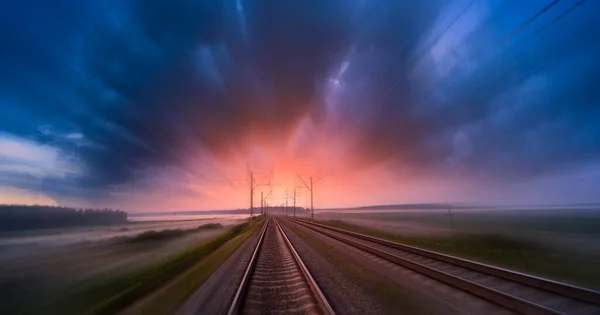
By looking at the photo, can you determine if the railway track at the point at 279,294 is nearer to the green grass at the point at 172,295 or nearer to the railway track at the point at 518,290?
the green grass at the point at 172,295

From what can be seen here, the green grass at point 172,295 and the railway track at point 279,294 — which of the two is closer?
the railway track at point 279,294

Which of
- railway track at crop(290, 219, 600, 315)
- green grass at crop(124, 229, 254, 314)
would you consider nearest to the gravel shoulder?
railway track at crop(290, 219, 600, 315)

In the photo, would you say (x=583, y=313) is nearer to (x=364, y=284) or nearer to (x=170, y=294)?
(x=364, y=284)

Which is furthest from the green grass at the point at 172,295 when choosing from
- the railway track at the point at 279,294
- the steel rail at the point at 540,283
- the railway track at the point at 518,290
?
the steel rail at the point at 540,283

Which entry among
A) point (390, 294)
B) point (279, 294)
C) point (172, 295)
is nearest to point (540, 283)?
Result: point (390, 294)

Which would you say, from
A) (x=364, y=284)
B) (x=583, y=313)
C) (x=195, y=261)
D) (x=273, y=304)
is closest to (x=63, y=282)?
(x=195, y=261)

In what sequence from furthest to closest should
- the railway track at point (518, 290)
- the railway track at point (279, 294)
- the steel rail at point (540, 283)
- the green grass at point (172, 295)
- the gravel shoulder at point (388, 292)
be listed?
the green grass at point (172, 295), the railway track at point (279, 294), the gravel shoulder at point (388, 292), the steel rail at point (540, 283), the railway track at point (518, 290)

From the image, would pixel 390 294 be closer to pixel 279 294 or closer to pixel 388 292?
pixel 388 292

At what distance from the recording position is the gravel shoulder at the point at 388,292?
7910 millimetres

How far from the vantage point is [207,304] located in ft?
30.3

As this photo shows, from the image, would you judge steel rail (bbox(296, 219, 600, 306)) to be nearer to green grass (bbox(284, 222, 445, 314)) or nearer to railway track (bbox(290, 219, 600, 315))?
railway track (bbox(290, 219, 600, 315))

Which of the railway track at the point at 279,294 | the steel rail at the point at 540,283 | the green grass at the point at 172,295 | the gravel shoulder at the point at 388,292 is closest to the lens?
the steel rail at the point at 540,283

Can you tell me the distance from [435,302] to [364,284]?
2901mm

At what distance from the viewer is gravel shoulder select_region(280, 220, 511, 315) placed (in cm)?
791
